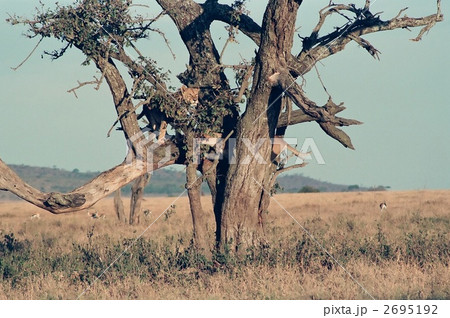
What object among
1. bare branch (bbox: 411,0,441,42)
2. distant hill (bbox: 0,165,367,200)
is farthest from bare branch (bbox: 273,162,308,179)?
distant hill (bbox: 0,165,367,200)

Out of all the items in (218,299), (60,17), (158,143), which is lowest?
(218,299)

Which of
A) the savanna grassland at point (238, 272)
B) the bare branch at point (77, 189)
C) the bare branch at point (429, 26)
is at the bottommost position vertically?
the savanna grassland at point (238, 272)

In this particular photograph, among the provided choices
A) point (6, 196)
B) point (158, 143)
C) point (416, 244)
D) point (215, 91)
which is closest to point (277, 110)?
point (215, 91)

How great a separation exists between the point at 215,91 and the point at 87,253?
13.4 ft

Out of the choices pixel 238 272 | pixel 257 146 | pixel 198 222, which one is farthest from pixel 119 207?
pixel 238 272

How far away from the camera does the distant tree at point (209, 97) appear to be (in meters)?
13.1

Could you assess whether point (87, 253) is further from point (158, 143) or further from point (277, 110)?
point (277, 110)

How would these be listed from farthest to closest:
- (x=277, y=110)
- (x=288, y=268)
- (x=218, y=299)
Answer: (x=277, y=110)
(x=288, y=268)
(x=218, y=299)

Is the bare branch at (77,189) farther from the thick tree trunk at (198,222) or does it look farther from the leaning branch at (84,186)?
the thick tree trunk at (198,222)

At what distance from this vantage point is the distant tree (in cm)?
1310

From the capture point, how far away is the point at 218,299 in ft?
33.7

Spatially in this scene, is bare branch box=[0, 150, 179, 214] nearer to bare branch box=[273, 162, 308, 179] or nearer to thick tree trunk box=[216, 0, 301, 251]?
thick tree trunk box=[216, 0, 301, 251]

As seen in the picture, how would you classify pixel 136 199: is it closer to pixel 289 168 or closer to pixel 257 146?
pixel 289 168

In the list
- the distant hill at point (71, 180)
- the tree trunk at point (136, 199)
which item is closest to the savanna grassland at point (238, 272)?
the tree trunk at point (136, 199)
